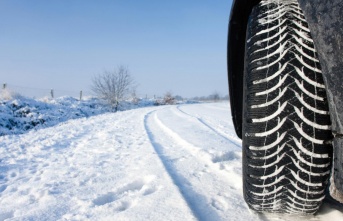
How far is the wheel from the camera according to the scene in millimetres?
1005

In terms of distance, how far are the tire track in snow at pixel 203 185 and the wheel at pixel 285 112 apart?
28cm

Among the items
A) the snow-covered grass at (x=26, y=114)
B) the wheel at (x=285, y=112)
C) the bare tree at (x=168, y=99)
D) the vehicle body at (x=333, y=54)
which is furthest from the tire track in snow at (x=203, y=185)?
the bare tree at (x=168, y=99)

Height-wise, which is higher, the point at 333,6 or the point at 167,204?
the point at 333,6

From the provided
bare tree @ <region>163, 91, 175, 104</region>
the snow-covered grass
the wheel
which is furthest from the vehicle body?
bare tree @ <region>163, 91, 175, 104</region>

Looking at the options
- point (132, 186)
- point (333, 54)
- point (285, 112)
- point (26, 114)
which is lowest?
point (26, 114)

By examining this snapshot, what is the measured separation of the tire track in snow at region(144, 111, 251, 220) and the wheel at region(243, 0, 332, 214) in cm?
28

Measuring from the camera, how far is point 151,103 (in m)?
39.9

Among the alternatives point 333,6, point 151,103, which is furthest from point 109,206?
point 151,103

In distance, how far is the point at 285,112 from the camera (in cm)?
103

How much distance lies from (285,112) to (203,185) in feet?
2.85

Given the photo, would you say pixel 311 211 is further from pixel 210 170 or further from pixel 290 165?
pixel 210 170

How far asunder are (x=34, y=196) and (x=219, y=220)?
1.24m

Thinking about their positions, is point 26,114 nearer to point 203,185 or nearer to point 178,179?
point 178,179

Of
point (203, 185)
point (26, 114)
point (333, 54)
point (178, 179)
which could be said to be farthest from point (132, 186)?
point (26, 114)
